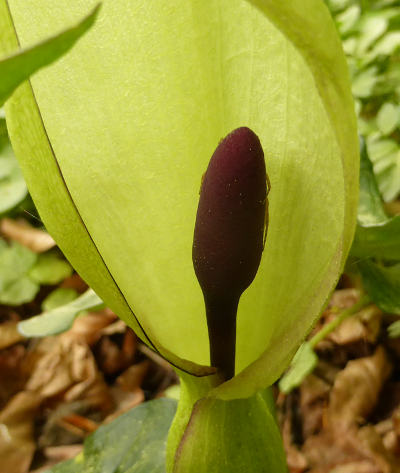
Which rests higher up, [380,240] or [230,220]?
[230,220]

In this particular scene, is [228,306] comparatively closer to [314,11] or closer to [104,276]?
[104,276]

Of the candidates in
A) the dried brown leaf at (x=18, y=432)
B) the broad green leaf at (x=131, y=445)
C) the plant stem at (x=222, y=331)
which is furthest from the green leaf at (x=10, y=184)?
the plant stem at (x=222, y=331)

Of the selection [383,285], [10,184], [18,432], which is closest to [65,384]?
[18,432]

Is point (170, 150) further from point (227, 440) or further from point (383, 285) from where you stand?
point (383, 285)

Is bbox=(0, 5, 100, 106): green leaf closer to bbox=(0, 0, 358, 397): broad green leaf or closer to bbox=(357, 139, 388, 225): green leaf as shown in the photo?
bbox=(0, 0, 358, 397): broad green leaf

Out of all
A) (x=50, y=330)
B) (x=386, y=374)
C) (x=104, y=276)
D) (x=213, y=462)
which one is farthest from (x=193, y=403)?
(x=386, y=374)

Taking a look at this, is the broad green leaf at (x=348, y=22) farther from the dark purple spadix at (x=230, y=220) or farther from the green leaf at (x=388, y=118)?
the dark purple spadix at (x=230, y=220)

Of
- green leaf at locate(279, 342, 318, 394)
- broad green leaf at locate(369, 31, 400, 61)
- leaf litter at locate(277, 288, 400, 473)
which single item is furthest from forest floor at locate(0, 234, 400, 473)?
broad green leaf at locate(369, 31, 400, 61)
